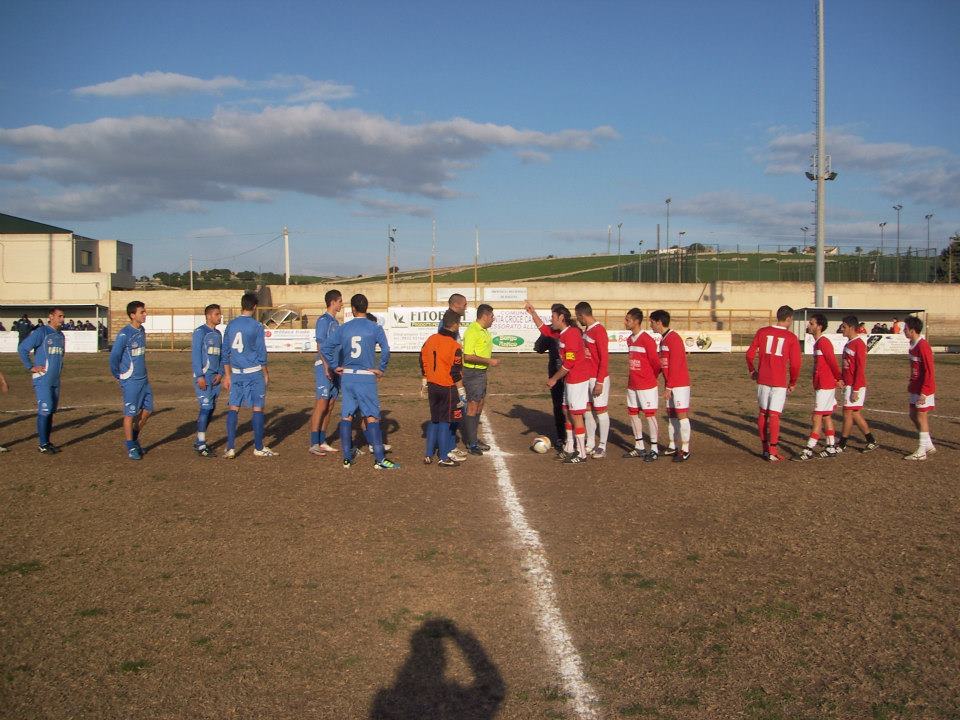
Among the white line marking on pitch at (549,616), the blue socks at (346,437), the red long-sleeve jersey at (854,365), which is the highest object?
the red long-sleeve jersey at (854,365)

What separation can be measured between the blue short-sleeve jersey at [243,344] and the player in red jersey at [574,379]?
3710 millimetres

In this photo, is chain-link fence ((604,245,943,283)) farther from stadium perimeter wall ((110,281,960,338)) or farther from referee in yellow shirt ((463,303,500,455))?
referee in yellow shirt ((463,303,500,455))

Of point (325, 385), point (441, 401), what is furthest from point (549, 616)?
point (325, 385)

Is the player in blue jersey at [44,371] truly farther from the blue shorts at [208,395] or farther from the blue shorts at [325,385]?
the blue shorts at [325,385]

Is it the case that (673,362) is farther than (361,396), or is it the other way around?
(673,362)

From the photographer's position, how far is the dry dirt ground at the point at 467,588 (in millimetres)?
4043

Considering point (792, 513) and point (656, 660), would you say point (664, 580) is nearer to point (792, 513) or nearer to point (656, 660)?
point (656, 660)

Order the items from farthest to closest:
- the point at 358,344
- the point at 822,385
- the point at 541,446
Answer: the point at 541,446, the point at 822,385, the point at 358,344

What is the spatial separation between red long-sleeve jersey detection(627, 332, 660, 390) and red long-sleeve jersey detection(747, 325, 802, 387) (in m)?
1.22

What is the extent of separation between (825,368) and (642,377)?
255cm

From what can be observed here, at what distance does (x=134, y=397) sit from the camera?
33.7 feet

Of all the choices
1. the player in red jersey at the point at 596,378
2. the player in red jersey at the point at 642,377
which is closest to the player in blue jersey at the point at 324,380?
the player in red jersey at the point at 596,378

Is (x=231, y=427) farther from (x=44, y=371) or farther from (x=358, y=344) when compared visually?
(x=44, y=371)

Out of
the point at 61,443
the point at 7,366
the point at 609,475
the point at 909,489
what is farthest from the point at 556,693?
the point at 7,366
